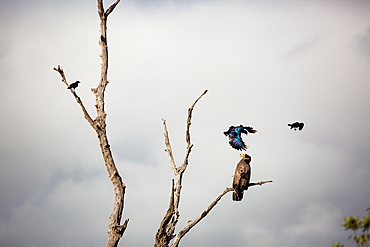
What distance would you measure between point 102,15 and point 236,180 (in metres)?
6.55

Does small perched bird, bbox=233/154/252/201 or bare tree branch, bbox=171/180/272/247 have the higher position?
small perched bird, bbox=233/154/252/201

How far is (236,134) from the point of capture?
1672 centimetres

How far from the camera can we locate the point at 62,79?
15.2 metres

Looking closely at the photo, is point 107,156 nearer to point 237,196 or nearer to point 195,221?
point 195,221

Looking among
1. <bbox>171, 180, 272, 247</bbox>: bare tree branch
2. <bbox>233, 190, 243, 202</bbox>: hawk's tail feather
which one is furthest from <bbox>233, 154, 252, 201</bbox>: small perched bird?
<bbox>171, 180, 272, 247</bbox>: bare tree branch

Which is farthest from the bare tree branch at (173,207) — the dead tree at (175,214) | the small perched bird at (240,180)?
the small perched bird at (240,180)

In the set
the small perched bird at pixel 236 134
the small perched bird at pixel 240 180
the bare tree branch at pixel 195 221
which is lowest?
the bare tree branch at pixel 195 221

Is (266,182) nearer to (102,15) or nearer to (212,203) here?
(212,203)

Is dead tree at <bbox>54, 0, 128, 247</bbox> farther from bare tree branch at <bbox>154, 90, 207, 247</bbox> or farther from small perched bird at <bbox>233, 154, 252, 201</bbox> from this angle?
small perched bird at <bbox>233, 154, 252, 201</bbox>

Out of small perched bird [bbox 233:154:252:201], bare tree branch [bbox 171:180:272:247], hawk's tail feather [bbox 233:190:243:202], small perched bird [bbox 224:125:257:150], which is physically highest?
small perched bird [bbox 224:125:257:150]

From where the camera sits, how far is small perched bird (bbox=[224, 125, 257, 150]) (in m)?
16.6

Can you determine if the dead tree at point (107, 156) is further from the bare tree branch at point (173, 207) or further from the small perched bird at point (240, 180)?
the small perched bird at point (240, 180)

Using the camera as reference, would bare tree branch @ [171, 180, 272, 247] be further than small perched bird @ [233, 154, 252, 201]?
No

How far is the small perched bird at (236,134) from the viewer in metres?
16.6
